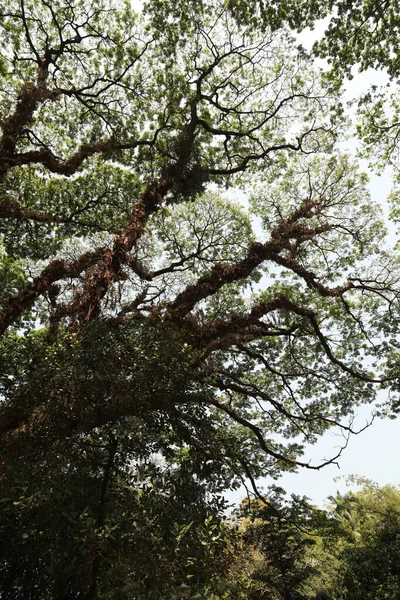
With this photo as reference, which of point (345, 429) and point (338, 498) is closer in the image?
point (345, 429)

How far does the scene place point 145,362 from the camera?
3.83m

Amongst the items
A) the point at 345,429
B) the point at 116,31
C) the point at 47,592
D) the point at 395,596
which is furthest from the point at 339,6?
the point at 395,596

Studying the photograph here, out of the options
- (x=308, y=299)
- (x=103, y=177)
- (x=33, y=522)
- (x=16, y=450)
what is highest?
(x=103, y=177)

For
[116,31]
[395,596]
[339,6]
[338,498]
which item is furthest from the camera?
[338,498]

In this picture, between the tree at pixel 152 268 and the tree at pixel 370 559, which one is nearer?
the tree at pixel 152 268

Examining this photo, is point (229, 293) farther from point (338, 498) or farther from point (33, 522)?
point (338, 498)

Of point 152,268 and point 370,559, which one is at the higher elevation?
point 152,268

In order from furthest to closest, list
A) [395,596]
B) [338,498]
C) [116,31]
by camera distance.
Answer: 1. [338,498]
2. [395,596]
3. [116,31]

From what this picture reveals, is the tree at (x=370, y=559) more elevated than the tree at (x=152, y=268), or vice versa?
the tree at (x=152, y=268)

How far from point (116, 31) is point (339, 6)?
491 cm

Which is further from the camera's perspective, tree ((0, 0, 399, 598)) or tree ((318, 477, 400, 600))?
tree ((318, 477, 400, 600))

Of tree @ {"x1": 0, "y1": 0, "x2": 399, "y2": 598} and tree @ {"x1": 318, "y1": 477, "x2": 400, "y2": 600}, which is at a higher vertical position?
tree @ {"x1": 0, "y1": 0, "x2": 399, "y2": 598}

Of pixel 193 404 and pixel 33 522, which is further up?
pixel 193 404

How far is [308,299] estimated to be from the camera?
10.6 meters
